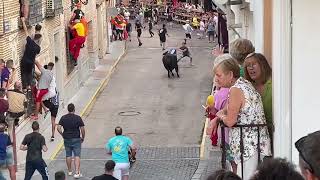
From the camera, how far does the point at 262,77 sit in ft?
27.2

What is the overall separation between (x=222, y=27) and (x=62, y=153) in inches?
310

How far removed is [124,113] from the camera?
24750 millimetres

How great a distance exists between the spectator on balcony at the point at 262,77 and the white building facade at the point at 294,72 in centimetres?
19

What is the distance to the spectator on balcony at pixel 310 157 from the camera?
3.68 meters

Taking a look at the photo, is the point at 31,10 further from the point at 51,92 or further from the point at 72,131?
the point at 72,131

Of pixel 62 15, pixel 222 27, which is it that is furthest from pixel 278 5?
pixel 62 15

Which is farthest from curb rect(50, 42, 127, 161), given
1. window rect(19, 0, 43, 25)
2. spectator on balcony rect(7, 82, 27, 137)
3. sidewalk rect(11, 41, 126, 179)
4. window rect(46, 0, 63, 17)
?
window rect(19, 0, 43, 25)

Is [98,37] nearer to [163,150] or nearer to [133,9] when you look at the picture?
[163,150]

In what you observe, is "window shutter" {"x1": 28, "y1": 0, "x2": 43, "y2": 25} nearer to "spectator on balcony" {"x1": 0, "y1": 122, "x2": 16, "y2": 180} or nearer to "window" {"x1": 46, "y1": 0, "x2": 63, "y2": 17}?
"window" {"x1": 46, "y1": 0, "x2": 63, "y2": 17}

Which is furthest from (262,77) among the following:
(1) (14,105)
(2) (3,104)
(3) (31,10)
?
(3) (31,10)

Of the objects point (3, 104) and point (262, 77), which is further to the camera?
point (3, 104)

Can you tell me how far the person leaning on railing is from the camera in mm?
7707

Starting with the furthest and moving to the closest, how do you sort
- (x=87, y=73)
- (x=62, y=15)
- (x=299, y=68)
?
1. (x=87, y=73)
2. (x=62, y=15)
3. (x=299, y=68)

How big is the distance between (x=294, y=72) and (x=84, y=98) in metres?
20.8
